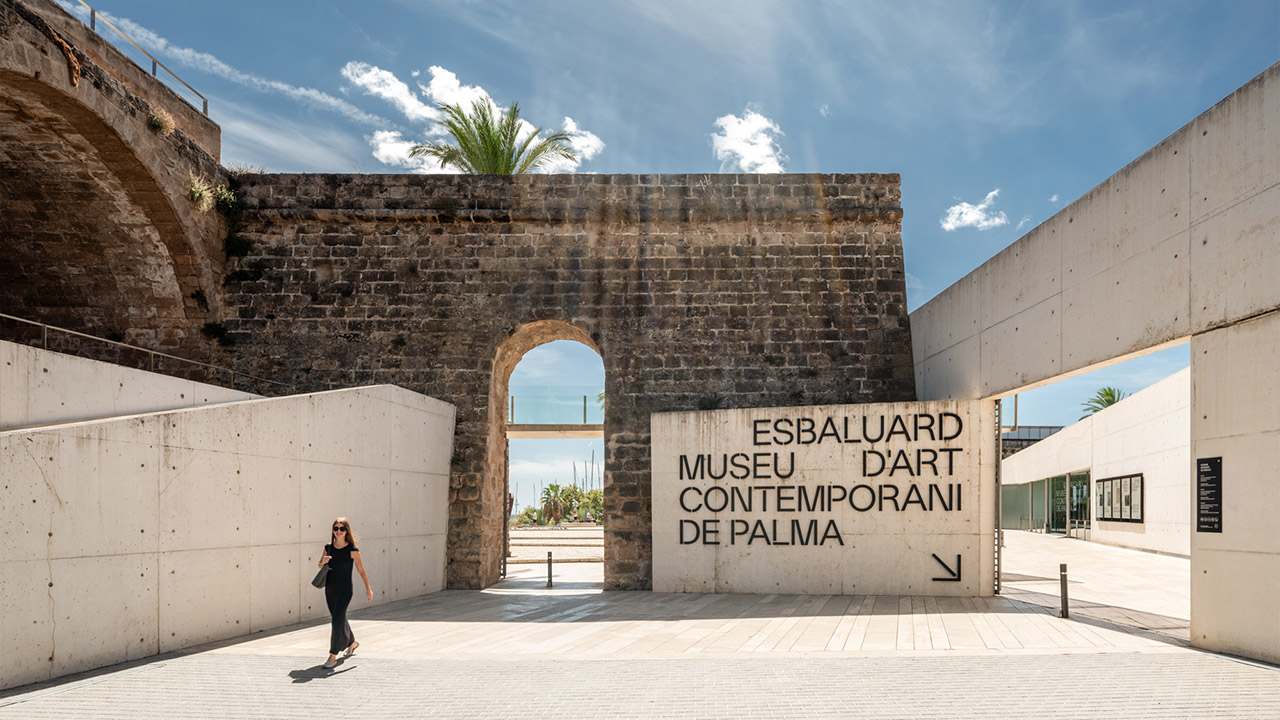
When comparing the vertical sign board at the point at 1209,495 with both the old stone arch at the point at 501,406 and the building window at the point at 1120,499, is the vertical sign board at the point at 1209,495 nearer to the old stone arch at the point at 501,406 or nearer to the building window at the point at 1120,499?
the old stone arch at the point at 501,406

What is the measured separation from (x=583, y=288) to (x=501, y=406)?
2747 mm

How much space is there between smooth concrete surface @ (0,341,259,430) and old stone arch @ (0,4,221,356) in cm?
413

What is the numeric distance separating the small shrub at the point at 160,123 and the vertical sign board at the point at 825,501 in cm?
890

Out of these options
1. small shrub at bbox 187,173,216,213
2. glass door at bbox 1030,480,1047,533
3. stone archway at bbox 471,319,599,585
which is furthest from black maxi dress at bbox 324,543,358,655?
glass door at bbox 1030,480,1047,533

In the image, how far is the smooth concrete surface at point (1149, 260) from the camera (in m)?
7.11

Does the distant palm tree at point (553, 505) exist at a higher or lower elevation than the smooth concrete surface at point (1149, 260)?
lower

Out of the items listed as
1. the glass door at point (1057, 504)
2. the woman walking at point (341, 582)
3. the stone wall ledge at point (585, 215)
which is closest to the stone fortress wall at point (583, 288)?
the stone wall ledge at point (585, 215)

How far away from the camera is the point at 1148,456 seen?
20969mm

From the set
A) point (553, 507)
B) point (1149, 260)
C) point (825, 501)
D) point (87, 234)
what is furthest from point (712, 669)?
point (553, 507)

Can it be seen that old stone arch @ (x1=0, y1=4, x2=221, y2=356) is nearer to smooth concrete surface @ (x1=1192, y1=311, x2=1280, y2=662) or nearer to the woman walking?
the woman walking

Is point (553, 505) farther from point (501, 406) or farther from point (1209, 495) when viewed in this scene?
point (1209, 495)

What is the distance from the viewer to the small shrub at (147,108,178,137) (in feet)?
39.9

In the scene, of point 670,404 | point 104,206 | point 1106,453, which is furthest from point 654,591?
point 1106,453

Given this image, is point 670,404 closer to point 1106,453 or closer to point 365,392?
point 365,392
